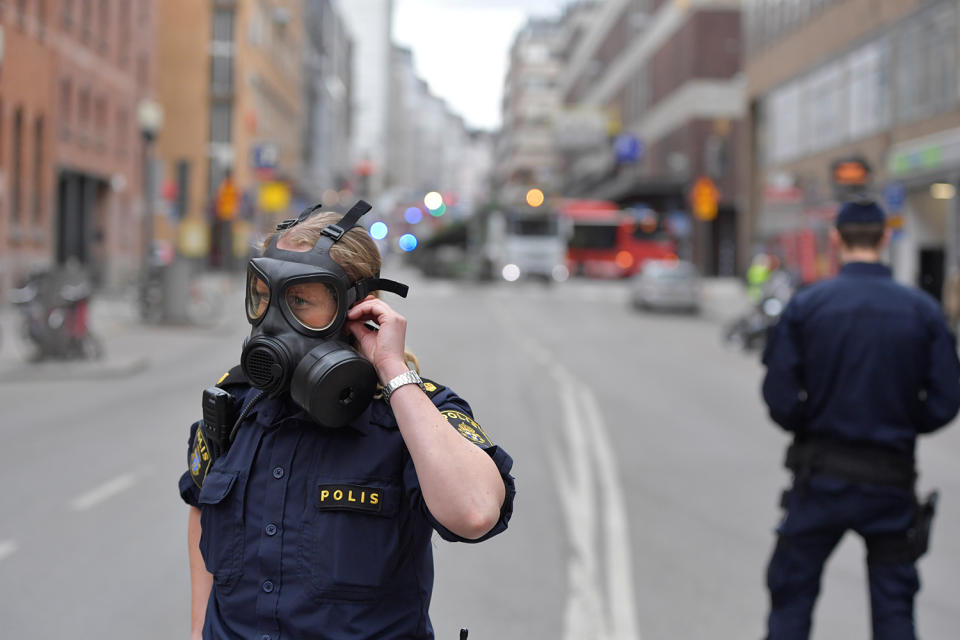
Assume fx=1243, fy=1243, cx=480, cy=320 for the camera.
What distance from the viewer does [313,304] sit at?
7.93ft

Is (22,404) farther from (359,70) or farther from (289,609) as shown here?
(359,70)

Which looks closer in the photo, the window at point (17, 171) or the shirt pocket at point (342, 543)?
the shirt pocket at point (342, 543)

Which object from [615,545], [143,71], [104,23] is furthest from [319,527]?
[143,71]

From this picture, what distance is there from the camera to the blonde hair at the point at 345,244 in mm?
2434

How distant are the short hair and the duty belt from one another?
0.73m

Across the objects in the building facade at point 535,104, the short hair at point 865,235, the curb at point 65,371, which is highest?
the building facade at point 535,104

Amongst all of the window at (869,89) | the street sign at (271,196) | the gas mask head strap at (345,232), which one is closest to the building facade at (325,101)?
the street sign at (271,196)

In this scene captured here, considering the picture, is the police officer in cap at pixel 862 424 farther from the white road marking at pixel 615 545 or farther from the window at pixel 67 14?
the window at pixel 67 14

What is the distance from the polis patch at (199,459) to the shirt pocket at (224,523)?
4.6 inches

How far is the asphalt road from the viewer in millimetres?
6078

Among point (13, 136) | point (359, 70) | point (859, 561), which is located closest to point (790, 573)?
point (859, 561)

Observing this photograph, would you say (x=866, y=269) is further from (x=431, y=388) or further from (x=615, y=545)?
(x=615, y=545)

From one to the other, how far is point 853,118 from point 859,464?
33.6m

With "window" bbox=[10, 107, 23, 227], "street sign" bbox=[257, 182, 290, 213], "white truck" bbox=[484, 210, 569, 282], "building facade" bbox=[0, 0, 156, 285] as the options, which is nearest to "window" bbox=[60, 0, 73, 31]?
"building facade" bbox=[0, 0, 156, 285]
